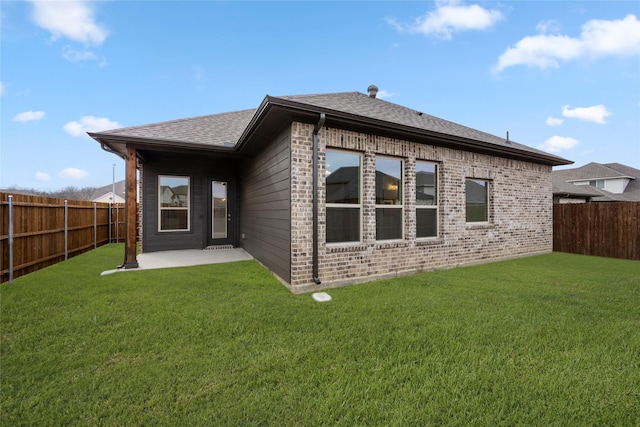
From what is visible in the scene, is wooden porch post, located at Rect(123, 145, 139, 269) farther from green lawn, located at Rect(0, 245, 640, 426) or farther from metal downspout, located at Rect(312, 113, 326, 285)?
metal downspout, located at Rect(312, 113, 326, 285)

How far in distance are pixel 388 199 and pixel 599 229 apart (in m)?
8.21

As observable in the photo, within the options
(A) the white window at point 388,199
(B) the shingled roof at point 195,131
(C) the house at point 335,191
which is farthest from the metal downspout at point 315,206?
(B) the shingled roof at point 195,131

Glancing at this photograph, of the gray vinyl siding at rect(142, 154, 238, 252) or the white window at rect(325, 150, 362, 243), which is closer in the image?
the white window at rect(325, 150, 362, 243)

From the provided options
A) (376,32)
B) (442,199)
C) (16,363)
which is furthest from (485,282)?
(376,32)

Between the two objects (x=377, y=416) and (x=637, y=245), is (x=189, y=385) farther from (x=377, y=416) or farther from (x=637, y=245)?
(x=637, y=245)

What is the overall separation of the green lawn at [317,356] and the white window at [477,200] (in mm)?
2744

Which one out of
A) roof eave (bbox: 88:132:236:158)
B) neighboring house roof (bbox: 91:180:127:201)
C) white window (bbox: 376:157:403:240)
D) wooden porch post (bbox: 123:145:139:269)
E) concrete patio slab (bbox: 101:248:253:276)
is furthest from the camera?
neighboring house roof (bbox: 91:180:127:201)

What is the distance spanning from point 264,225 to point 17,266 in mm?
4805

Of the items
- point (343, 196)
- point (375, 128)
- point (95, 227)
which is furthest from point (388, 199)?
point (95, 227)

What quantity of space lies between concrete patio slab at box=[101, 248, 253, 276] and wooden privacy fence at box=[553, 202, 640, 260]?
10.5m

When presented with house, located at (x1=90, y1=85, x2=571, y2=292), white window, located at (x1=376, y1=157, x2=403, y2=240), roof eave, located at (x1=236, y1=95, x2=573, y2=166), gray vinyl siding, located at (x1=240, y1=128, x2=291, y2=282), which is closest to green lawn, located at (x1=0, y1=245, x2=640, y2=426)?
gray vinyl siding, located at (x1=240, y1=128, x2=291, y2=282)

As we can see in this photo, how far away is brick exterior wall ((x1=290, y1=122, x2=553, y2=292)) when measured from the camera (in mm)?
4656

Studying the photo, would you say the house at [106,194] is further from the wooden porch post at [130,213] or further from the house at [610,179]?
the house at [610,179]

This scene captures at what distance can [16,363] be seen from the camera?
93.9 inches
